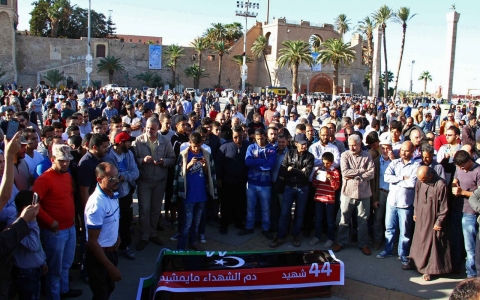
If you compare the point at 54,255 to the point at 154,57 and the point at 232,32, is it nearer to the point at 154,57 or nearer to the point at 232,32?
the point at 154,57

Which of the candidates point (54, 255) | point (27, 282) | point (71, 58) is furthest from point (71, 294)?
point (71, 58)

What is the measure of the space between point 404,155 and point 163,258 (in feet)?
11.5

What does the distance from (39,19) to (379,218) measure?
2317 inches

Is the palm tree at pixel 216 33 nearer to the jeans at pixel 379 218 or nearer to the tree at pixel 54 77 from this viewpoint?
the tree at pixel 54 77

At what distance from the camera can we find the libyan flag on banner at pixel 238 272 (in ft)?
14.1

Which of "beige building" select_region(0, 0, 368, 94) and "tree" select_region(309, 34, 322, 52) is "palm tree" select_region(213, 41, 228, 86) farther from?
"tree" select_region(309, 34, 322, 52)

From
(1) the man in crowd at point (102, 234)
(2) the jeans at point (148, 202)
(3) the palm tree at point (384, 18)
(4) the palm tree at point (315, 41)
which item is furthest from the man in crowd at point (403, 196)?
(4) the palm tree at point (315, 41)

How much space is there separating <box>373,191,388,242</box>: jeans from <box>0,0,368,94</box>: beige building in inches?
1888

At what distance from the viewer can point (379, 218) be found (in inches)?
247

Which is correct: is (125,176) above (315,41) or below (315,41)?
below

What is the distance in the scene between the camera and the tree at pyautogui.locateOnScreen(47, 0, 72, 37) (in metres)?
52.2

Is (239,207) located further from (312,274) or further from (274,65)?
(274,65)

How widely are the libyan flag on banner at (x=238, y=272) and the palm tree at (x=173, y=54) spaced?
51299 millimetres

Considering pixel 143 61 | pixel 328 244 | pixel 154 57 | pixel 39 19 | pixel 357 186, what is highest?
pixel 39 19
